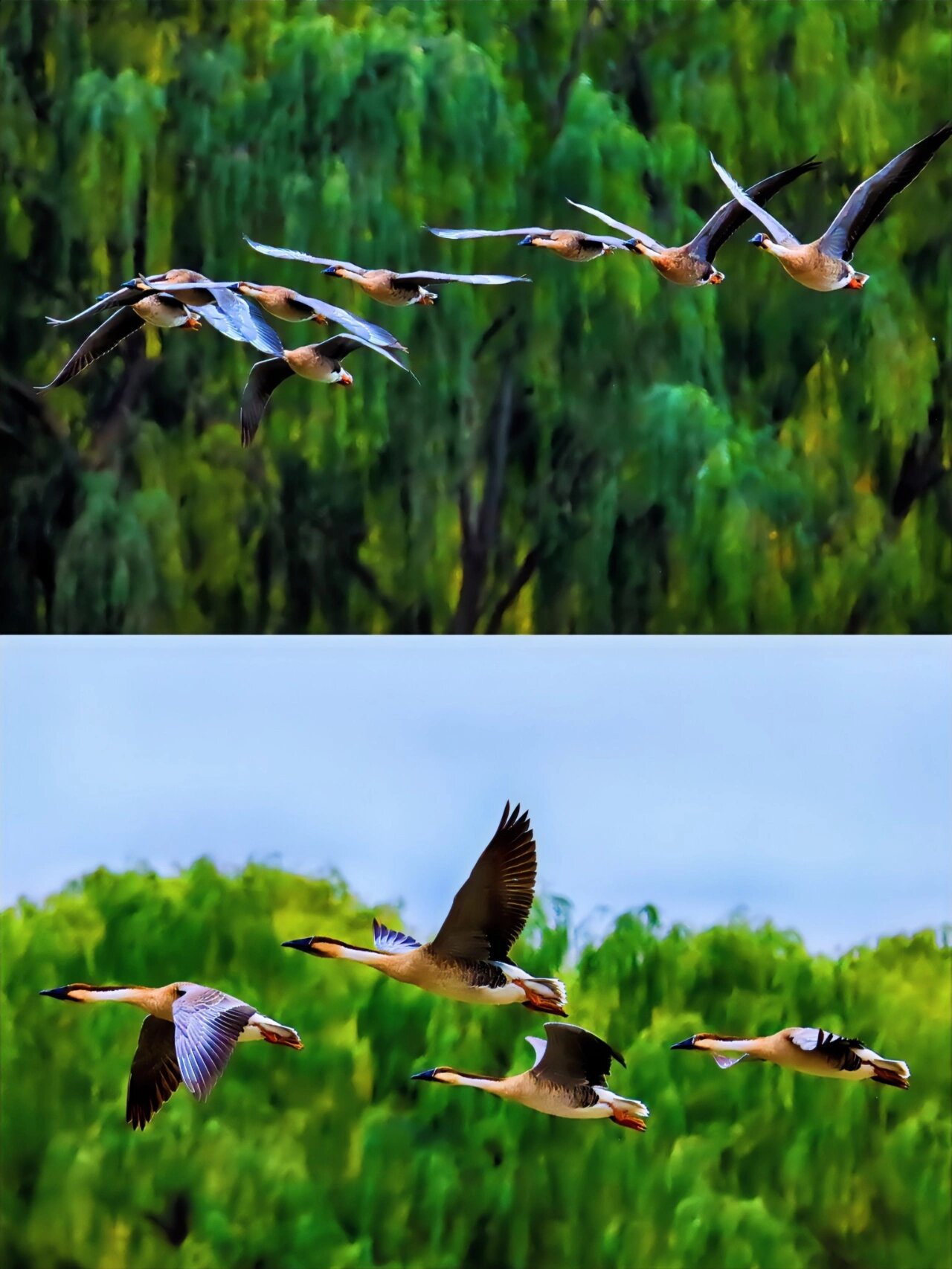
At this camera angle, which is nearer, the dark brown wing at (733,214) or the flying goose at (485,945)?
the flying goose at (485,945)

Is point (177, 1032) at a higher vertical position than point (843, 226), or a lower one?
lower

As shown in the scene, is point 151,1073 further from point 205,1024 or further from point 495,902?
point 495,902

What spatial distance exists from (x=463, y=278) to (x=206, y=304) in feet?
1.24

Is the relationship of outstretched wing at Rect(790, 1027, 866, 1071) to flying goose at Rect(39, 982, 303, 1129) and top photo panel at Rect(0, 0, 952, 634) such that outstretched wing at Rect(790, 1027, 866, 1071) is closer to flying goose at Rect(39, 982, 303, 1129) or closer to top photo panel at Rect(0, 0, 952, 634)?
top photo panel at Rect(0, 0, 952, 634)

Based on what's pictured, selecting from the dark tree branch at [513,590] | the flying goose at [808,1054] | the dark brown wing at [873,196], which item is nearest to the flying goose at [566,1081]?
the flying goose at [808,1054]

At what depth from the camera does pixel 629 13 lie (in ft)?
6.70

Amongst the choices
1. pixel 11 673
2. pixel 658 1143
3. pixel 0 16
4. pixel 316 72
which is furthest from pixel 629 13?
pixel 658 1143

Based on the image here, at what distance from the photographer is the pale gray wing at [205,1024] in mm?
1933

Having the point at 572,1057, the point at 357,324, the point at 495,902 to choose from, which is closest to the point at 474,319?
the point at 357,324

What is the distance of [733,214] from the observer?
2.01 metres

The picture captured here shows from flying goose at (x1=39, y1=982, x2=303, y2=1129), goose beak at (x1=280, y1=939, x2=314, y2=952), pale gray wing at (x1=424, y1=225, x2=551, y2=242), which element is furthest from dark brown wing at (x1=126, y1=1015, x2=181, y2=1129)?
pale gray wing at (x1=424, y1=225, x2=551, y2=242)

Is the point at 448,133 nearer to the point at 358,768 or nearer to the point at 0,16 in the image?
the point at 0,16

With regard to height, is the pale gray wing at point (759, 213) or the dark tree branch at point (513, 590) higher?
the pale gray wing at point (759, 213)

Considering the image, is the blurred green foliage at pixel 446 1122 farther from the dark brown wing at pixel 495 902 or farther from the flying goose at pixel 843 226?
the flying goose at pixel 843 226
